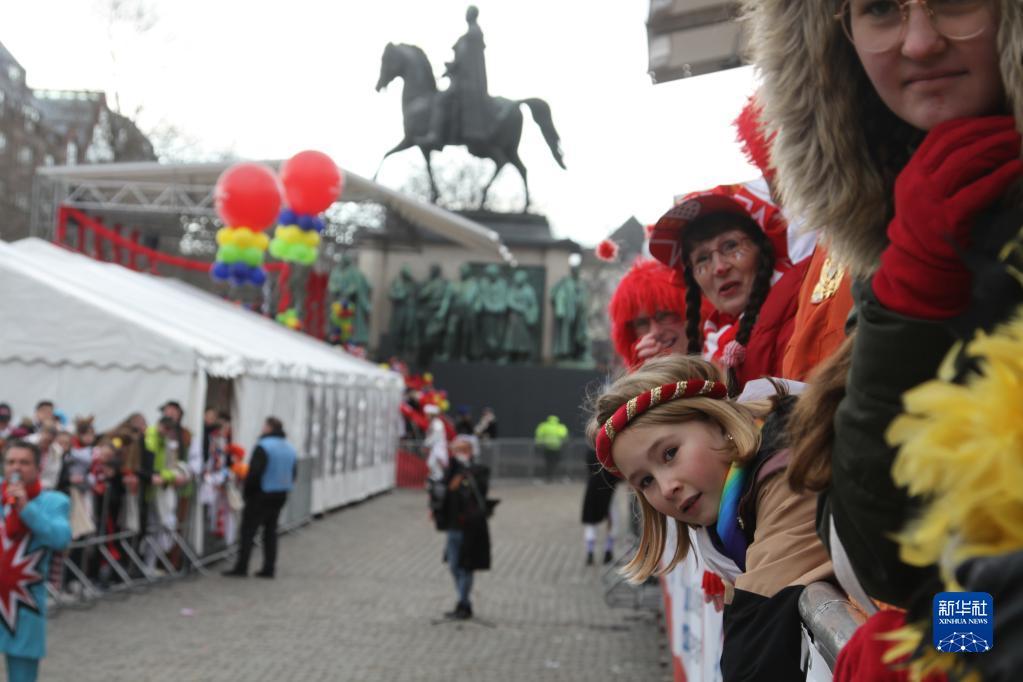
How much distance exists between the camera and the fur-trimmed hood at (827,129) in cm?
169

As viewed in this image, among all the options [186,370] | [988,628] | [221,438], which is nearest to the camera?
[988,628]

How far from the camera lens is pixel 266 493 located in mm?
14227

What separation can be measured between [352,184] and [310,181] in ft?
32.9

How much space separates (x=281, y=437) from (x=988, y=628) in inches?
549

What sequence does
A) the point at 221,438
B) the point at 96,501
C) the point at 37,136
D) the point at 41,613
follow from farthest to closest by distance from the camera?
the point at 37,136
the point at 221,438
the point at 96,501
the point at 41,613

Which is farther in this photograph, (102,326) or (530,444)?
(530,444)

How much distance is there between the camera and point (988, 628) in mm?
1032

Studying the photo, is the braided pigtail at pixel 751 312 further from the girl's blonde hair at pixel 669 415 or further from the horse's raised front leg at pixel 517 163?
the horse's raised front leg at pixel 517 163

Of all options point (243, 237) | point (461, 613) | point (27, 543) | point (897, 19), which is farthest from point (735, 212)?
point (243, 237)

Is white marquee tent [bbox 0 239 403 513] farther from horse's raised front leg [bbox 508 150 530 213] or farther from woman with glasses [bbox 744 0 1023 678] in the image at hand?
horse's raised front leg [bbox 508 150 530 213]

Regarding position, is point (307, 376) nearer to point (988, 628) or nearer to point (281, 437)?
point (281, 437)

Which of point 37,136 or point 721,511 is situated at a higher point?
point 37,136

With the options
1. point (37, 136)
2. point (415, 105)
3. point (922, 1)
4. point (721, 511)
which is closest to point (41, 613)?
point (721, 511)

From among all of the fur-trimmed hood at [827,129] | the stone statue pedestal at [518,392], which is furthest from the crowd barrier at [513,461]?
the fur-trimmed hood at [827,129]
